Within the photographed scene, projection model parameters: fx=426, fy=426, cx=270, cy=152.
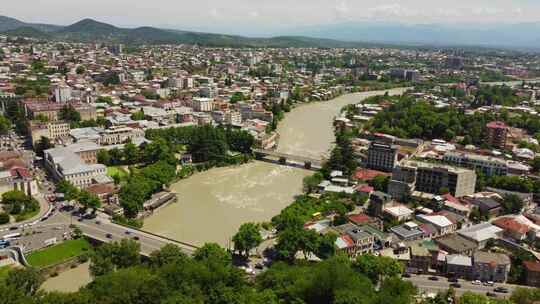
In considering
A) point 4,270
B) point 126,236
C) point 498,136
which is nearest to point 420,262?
point 126,236

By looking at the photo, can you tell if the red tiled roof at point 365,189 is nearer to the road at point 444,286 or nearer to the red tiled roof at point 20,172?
the road at point 444,286

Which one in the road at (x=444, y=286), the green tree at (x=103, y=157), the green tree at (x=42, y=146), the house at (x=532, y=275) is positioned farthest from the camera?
the green tree at (x=42, y=146)

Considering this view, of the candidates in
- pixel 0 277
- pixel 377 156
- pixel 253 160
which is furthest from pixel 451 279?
pixel 253 160

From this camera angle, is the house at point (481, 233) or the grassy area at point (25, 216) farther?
the grassy area at point (25, 216)

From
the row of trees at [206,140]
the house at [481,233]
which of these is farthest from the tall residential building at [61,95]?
the house at [481,233]

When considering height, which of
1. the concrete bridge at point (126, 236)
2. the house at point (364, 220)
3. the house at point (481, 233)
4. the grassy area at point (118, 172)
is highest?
the house at point (481, 233)

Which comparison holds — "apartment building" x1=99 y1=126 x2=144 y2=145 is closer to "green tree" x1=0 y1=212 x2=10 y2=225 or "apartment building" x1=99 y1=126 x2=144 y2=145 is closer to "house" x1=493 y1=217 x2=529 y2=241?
"green tree" x1=0 y1=212 x2=10 y2=225

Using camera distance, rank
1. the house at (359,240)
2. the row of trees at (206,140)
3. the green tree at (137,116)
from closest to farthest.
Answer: the house at (359,240), the row of trees at (206,140), the green tree at (137,116)

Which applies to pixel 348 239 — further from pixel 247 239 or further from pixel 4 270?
pixel 4 270
